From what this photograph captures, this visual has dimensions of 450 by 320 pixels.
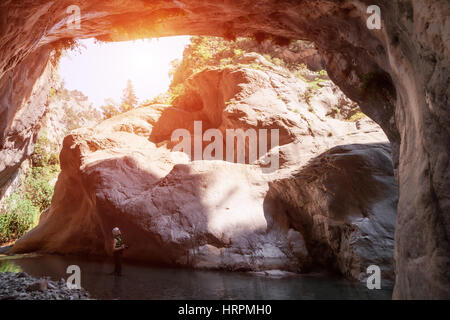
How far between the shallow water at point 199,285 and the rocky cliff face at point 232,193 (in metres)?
1.25

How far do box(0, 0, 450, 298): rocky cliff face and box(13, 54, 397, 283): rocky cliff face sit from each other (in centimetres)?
291

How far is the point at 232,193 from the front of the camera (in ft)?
46.5

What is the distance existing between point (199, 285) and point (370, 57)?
364 inches

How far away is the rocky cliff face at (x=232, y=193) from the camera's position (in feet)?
37.1

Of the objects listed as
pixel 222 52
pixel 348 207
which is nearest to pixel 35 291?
pixel 348 207

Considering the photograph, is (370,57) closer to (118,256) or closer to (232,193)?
(232,193)

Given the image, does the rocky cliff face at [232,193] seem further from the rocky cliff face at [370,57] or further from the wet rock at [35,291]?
the wet rock at [35,291]

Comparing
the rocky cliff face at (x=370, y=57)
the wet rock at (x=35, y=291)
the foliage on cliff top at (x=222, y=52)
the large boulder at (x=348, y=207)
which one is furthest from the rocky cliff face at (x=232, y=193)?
the foliage on cliff top at (x=222, y=52)

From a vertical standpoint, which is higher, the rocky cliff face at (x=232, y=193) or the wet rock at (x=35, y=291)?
the rocky cliff face at (x=232, y=193)

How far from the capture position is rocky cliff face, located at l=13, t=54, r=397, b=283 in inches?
445

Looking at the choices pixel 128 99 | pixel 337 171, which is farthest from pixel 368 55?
pixel 128 99

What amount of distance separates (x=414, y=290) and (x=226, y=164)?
11466mm

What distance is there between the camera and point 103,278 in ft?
31.6
